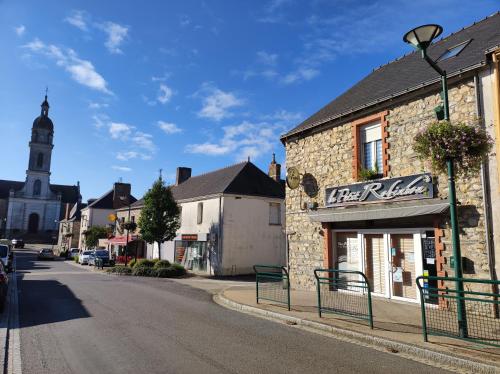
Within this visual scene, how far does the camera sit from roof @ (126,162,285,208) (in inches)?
982

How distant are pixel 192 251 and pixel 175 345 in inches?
791

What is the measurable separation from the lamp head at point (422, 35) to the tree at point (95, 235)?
43.9 meters

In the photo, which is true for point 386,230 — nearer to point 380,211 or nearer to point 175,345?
point 380,211

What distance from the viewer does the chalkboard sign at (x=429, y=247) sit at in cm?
990

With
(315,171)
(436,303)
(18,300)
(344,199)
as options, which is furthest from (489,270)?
(18,300)

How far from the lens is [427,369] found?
547 centimetres

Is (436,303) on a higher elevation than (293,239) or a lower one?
lower

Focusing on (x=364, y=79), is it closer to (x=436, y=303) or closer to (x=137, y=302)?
(x=436, y=303)

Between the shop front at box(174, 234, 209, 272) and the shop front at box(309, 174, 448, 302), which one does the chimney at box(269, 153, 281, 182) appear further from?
the shop front at box(309, 174, 448, 302)

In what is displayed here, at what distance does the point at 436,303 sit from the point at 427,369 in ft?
13.7

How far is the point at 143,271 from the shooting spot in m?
22.2

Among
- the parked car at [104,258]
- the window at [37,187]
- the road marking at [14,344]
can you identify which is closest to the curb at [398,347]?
the road marking at [14,344]

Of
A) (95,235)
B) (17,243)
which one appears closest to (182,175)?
(95,235)

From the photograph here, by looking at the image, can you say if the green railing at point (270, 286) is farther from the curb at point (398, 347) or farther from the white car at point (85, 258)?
the white car at point (85, 258)
